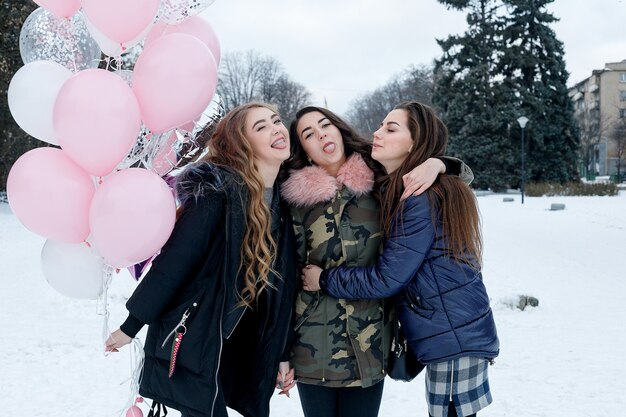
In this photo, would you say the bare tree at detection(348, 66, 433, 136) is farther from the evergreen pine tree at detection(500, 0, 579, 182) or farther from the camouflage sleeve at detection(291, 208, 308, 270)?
the camouflage sleeve at detection(291, 208, 308, 270)

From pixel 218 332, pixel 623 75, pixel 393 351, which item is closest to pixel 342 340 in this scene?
pixel 393 351

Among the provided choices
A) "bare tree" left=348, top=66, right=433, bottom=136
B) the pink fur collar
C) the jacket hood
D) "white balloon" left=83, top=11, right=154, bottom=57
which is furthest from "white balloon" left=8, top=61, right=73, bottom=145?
"bare tree" left=348, top=66, right=433, bottom=136

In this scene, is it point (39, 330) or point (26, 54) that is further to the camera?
point (39, 330)

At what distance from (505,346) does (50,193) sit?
4.83 meters

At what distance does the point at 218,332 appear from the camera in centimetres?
211

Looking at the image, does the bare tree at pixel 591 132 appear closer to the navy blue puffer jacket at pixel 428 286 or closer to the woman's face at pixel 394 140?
the woman's face at pixel 394 140

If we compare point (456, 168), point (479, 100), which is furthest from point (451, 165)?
point (479, 100)

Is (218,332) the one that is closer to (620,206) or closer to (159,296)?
(159,296)

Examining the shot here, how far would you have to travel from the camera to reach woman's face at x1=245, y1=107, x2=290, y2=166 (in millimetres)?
2396

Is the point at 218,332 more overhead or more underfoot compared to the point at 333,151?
more underfoot

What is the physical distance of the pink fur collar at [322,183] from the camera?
2420 millimetres

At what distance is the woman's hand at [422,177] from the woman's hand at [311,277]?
53 centimetres

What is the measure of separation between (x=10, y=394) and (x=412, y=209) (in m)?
3.96

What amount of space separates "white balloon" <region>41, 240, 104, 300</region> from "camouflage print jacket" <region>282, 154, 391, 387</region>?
95 cm
